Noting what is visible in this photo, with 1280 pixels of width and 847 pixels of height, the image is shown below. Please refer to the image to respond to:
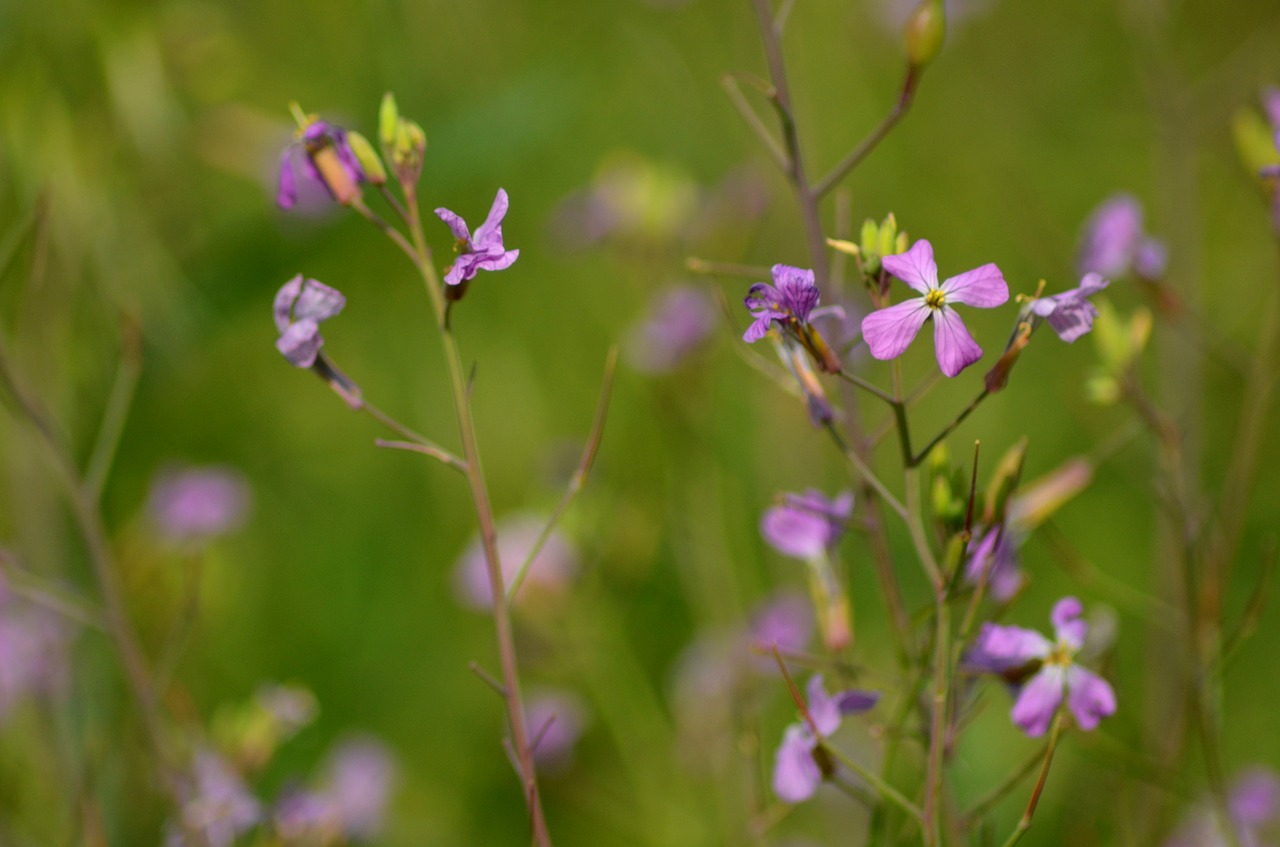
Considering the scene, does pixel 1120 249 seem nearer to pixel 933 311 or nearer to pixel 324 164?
pixel 933 311

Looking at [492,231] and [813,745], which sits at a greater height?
[492,231]

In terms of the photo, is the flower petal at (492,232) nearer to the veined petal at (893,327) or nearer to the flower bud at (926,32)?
the veined petal at (893,327)

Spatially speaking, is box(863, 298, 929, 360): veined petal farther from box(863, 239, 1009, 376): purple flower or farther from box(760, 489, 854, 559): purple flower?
box(760, 489, 854, 559): purple flower

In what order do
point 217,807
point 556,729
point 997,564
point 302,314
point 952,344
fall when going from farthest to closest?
point 556,729 → point 217,807 → point 997,564 → point 302,314 → point 952,344

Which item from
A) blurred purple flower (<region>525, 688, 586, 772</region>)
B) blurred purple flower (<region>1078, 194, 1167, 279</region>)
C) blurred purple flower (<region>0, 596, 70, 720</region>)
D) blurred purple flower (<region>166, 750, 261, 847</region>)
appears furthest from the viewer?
blurred purple flower (<region>525, 688, 586, 772</region>)

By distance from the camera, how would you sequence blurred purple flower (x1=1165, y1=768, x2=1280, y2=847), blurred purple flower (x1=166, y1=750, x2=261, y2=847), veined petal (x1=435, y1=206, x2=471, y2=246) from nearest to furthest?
veined petal (x1=435, y1=206, x2=471, y2=246), blurred purple flower (x1=166, y1=750, x2=261, y2=847), blurred purple flower (x1=1165, y1=768, x2=1280, y2=847)

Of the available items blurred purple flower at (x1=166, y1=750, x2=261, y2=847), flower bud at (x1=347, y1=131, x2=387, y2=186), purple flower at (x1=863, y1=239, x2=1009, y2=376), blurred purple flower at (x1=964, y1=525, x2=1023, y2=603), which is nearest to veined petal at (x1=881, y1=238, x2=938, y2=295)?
purple flower at (x1=863, y1=239, x2=1009, y2=376)

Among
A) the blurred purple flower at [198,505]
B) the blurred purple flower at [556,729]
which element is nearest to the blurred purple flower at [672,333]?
the blurred purple flower at [556,729]

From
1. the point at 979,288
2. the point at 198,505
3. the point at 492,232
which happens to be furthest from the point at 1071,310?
the point at 198,505
